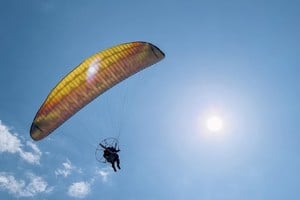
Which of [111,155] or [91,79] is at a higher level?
[91,79]

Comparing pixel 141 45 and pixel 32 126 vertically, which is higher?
Result: pixel 141 45

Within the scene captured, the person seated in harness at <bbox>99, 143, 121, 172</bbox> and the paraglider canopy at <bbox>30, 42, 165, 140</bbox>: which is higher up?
the paraglider canopy at <bbox>30, 42, 165, 140</bbox>

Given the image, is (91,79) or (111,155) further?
(111,155)

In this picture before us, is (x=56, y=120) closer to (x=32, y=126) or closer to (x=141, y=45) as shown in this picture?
(x=32, y=126)

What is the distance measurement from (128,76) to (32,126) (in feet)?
23.2

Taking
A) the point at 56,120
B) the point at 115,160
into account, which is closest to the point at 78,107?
the point at 56,120

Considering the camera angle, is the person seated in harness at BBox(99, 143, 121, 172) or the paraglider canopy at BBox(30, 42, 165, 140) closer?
the paraglider canopy at BBox(30, 42, 165, 140)

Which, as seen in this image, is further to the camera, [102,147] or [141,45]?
[102,147]

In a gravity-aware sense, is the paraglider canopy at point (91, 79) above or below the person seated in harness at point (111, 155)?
above

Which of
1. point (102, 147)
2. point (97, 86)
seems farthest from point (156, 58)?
point (102, 147)

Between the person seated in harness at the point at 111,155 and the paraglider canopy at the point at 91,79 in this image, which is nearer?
the paraglider canopy at the point at 91,79

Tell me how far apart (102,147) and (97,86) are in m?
4.32

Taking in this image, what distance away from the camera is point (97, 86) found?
4284cm

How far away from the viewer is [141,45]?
136ft
